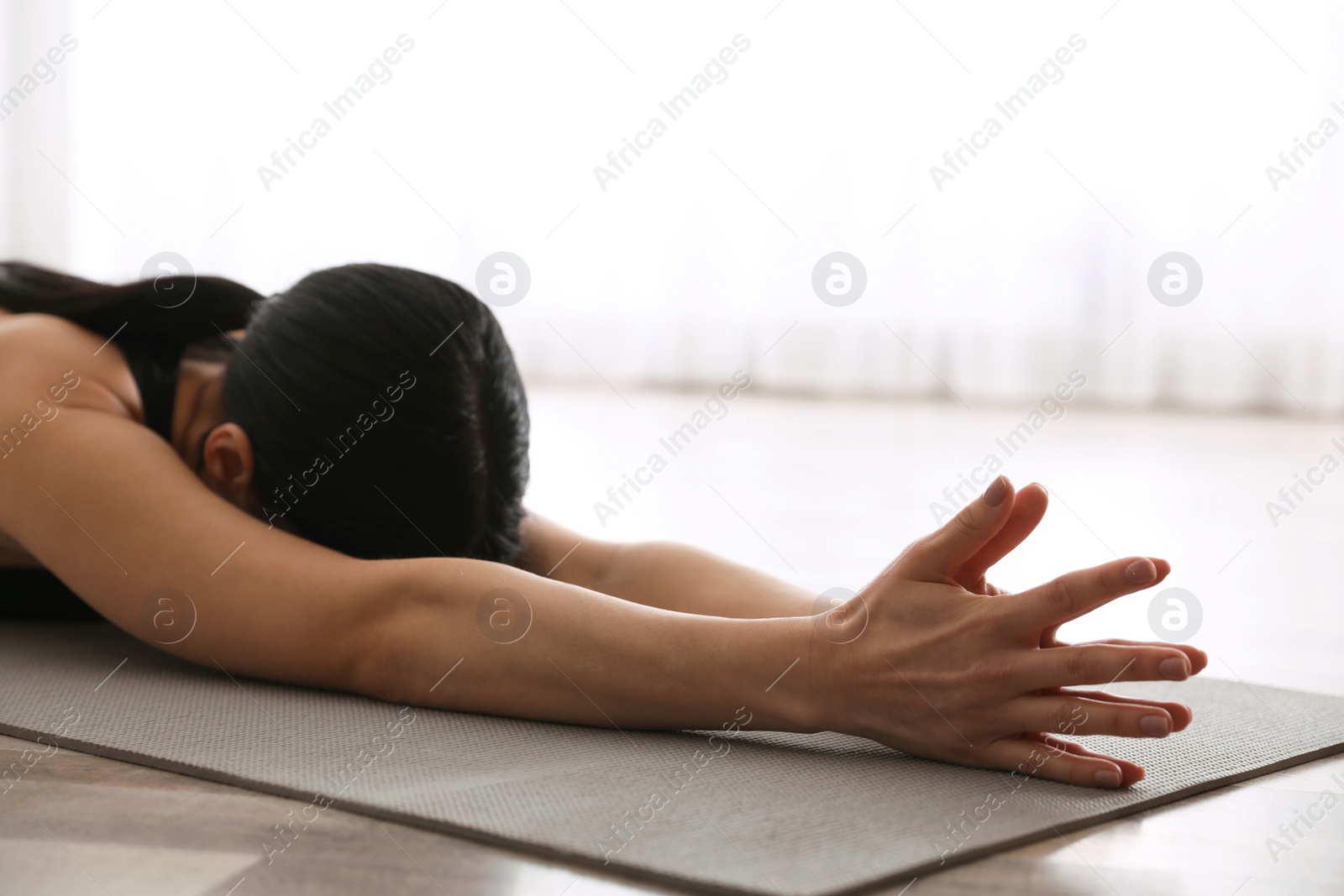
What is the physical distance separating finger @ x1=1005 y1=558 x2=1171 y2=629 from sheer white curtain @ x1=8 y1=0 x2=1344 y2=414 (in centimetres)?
415

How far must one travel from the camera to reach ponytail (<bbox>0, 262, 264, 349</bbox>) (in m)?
1.22

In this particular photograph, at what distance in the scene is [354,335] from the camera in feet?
3.44

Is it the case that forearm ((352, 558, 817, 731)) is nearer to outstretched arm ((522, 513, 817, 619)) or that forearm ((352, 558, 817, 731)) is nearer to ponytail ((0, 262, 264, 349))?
outstretched arm ((522, 513, 817, 619))

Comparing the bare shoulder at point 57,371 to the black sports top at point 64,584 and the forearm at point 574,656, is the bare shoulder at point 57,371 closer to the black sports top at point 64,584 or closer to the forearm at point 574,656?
the black sports top at point 64,584

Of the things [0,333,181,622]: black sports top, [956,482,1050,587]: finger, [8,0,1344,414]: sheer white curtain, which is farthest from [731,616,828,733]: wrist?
[8,0,1344,414]: sheer white curtain

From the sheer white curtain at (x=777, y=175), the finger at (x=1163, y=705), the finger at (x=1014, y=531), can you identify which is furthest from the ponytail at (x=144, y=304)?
the sheer white curtain at (x=777, y=175)

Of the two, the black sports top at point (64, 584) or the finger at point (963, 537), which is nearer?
the finger at point (963, 537)

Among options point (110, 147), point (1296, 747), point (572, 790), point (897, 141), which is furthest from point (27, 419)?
point (110, 147)

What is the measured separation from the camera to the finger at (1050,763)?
2.81ft

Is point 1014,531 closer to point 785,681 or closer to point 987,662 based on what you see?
point 987,662

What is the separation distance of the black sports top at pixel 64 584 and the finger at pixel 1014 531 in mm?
768

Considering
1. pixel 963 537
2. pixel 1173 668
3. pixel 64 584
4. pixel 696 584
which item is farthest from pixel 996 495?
pixel 64 584

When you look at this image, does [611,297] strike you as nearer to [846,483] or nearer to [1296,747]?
[846,483]

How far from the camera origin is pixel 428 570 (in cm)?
96
